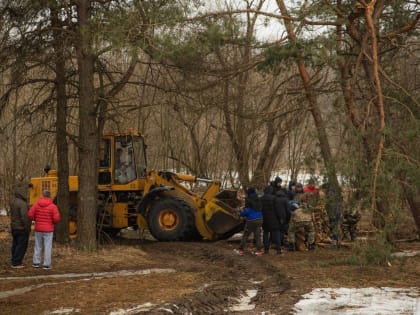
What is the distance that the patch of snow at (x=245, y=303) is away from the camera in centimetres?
908

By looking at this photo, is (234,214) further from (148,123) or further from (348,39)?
(148,123)

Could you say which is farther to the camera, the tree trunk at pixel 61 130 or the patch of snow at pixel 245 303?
the tree trunk at pixel 61 130

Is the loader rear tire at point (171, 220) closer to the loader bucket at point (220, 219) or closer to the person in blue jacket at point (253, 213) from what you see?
the loader bucket at point (220, 219)

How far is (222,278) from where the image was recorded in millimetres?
11750

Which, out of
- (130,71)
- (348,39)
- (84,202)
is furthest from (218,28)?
(84,202)

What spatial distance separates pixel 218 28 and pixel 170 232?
648cm

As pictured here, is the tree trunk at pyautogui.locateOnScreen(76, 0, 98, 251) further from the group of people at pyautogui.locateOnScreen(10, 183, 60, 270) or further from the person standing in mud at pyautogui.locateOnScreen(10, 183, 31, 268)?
the person standing in mud at pyautogui.locateOnScreen(10, 183, 31, 268)

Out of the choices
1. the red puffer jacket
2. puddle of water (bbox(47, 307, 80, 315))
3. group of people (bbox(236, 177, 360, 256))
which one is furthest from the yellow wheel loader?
puddle of water (bbox(47, 307, 80, 315))

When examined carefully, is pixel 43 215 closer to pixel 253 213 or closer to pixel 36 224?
pixel 36 224

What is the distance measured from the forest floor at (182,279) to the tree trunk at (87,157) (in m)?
0.54

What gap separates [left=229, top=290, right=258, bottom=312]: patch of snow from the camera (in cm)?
908

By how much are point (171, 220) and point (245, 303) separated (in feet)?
25.5

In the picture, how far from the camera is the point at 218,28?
1240cm

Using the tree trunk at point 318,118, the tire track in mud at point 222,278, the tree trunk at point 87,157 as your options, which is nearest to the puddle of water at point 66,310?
the tire track in mud at point 222,278
